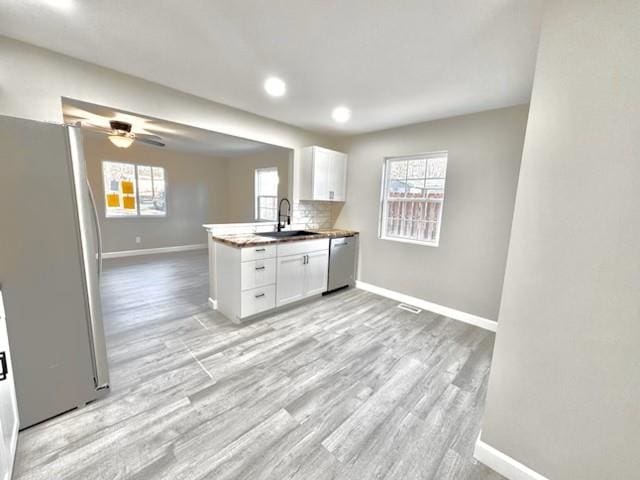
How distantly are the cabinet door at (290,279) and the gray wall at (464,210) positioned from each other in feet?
4.23

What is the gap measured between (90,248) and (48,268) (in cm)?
21

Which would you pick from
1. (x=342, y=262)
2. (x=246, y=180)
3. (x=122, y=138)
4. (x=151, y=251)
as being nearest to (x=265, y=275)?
(x=342, y=262)

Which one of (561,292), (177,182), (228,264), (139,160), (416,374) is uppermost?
(139,160)

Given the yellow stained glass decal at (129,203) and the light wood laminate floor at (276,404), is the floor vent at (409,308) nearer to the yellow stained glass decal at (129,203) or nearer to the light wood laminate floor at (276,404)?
the light wood laminate floor at (276,404)

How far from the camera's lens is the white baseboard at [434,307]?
117 inches

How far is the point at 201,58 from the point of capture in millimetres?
1954

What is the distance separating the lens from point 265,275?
9.68 feet

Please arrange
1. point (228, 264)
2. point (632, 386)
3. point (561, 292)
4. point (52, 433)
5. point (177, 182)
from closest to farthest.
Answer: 1. point (632, 386)
2. point (561, 292)
3. point (52, 433)
4. point (228, 264)
5. point (177, 182)

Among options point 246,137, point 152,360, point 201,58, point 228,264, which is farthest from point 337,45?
point 152,360

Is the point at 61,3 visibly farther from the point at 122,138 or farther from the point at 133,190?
the point at 133,190

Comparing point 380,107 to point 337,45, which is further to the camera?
point 380,107

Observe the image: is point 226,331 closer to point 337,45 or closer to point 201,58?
point 201,58

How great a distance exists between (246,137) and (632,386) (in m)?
3.59

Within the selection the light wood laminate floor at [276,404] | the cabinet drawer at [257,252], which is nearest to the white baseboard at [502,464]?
the light wood laminate floor at [276,404]
